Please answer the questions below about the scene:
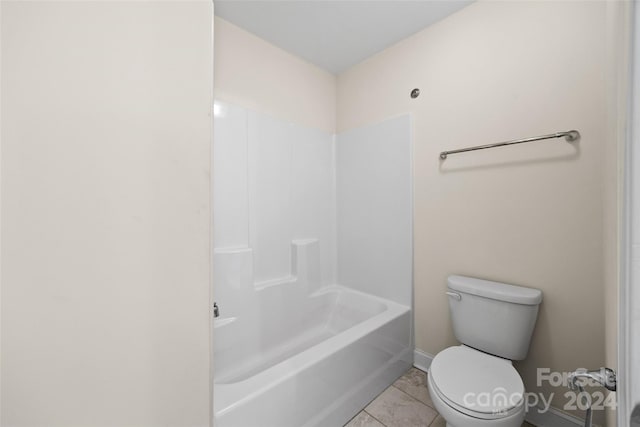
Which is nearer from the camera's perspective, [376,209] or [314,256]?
[376,209]

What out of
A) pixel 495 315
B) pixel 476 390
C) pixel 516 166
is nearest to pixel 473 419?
pixel 476 390

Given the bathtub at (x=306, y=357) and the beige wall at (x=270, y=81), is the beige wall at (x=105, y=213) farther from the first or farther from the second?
the beige wall at (x=270, y=81)

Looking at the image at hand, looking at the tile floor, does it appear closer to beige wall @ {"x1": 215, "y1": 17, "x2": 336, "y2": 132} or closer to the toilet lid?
the toilet lid

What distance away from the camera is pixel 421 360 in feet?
6.12

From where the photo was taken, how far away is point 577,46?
126 cm

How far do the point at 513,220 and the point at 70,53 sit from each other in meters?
1.84

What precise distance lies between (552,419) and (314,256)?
5.63 ft

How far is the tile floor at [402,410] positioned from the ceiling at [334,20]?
243cm

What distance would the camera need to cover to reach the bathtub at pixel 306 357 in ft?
3.57

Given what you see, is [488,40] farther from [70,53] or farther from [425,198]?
[70,53]

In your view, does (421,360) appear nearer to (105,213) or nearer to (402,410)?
(402,410)

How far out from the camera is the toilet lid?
40.9 inches

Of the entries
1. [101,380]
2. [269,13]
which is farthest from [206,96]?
[269,13]

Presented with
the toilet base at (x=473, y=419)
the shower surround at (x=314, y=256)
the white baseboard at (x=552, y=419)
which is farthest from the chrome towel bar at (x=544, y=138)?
the white baseboard at (x=552, y=419)
